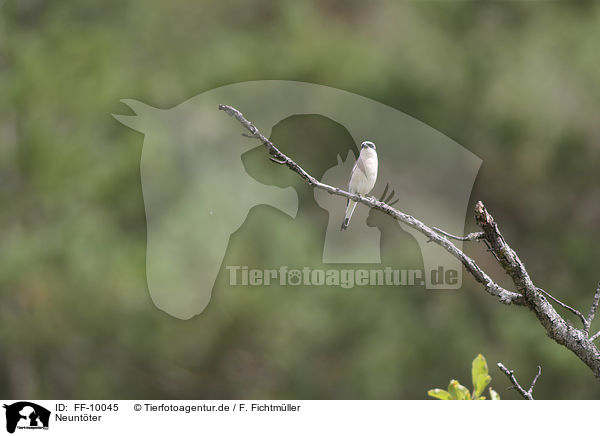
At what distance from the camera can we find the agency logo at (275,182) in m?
4.95

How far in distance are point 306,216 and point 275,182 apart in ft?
3.45

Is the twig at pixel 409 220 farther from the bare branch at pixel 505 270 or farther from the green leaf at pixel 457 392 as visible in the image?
the green leaf at pixel 457 392

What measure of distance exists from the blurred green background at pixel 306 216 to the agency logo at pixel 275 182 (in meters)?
0.15

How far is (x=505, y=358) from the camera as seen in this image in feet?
20.8

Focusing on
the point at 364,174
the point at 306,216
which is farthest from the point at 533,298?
the point at 306,216

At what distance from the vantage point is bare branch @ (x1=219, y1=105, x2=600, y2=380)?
113 cm

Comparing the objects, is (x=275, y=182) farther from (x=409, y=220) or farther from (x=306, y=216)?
(x=409, y=220)

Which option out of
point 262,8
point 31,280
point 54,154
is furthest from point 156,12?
point 31,280

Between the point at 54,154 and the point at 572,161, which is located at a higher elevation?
the point at 572,161

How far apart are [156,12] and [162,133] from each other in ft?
10.7
